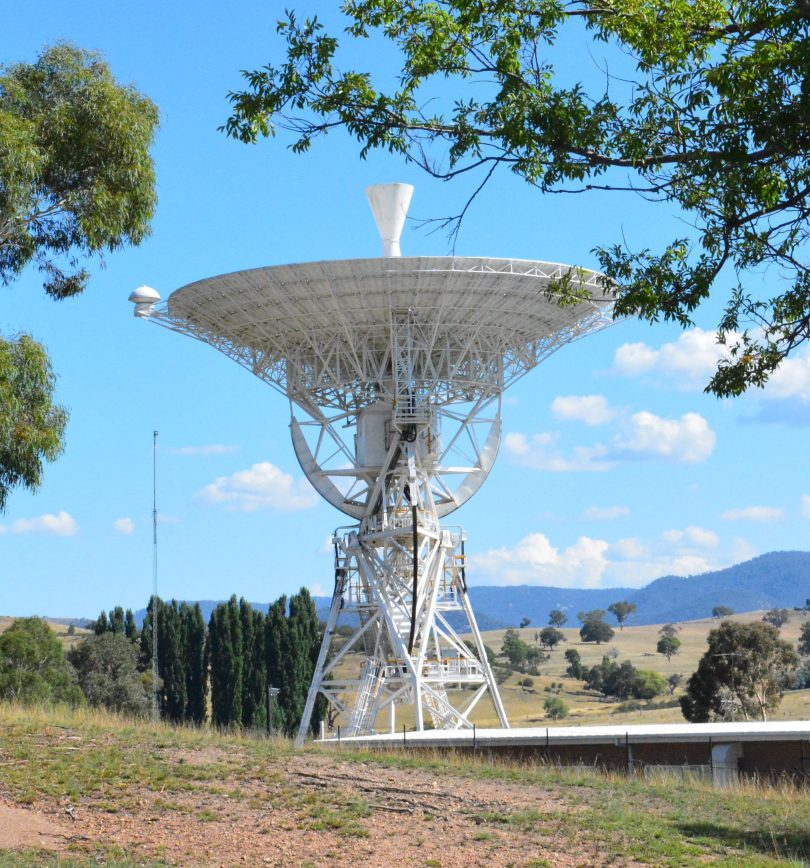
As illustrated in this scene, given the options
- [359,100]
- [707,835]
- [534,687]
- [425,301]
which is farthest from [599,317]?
[534,687]

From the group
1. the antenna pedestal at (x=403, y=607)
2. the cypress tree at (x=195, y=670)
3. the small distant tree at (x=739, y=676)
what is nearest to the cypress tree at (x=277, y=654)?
the cypress tree at (x=195, y=670)

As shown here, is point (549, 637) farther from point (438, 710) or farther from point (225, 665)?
point (438, 710)

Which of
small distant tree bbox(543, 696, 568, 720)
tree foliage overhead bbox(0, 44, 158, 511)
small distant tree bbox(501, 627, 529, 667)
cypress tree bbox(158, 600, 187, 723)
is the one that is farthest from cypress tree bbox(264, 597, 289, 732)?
small distant tree bbox(501, 627, 529, 667)

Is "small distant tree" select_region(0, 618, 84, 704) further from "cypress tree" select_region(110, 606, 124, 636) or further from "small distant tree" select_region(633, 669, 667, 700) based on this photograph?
"small distant tree" select_region(633, 669, 667, 700)

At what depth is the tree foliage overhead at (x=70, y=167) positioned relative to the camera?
26.1 meters

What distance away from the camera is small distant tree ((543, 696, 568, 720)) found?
340 feet

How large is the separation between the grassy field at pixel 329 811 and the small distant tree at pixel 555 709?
264 feet

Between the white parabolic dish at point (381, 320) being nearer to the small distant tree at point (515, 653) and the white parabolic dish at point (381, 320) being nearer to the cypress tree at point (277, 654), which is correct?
the cypress tree at point (277, 654)

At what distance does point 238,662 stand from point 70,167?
194 feet

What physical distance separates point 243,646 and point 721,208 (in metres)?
72.6

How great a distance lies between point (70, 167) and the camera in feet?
90.5

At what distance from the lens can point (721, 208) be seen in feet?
50.0

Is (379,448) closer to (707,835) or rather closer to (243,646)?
(707,835)

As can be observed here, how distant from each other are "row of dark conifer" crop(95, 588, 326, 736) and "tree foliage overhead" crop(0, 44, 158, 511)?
55520mm
